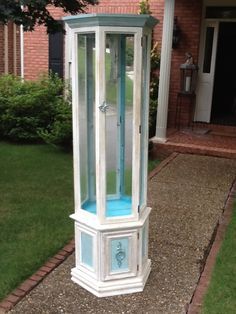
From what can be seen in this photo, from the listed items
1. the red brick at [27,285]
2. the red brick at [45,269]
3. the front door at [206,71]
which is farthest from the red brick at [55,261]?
the front door at [206,71]

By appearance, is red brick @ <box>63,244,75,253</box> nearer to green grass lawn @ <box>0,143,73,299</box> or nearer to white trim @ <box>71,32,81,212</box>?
green grass lawn @ <box>0,143,73,299</box>

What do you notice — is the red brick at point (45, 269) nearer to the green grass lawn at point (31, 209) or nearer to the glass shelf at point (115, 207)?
the green grass lawn at point (31, 209)

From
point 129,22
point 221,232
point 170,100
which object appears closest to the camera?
point 129,22

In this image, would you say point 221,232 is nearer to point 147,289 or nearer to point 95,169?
point 147,289

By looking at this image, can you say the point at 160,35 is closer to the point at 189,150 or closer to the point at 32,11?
the point at 189,150

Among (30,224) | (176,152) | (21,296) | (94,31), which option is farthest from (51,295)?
(176,152)

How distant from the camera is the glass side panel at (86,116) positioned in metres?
3.46

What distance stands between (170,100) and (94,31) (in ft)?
23.6

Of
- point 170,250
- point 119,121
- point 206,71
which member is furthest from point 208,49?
point 119,121

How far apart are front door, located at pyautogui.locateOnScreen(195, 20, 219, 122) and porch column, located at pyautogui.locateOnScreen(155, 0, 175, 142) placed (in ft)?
6.32

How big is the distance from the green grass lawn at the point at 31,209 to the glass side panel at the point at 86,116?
0.36 metres

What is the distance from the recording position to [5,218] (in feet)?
17.7

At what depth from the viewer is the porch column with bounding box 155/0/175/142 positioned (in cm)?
813

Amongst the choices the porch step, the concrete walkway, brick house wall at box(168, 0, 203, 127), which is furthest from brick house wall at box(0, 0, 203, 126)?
the concrete walkway
